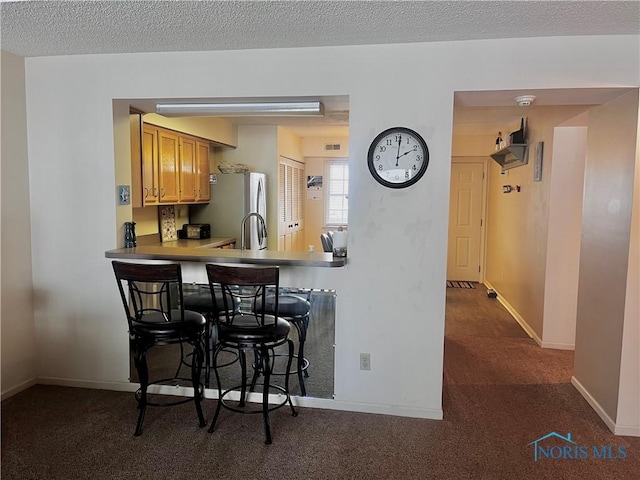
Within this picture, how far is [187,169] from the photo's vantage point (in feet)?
15.7

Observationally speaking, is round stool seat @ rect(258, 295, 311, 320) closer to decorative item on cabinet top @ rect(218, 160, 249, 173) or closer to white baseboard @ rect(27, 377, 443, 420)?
white baseboard @ rect(27, 377, 443, 420)

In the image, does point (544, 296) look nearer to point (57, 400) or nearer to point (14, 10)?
point (57, 400)

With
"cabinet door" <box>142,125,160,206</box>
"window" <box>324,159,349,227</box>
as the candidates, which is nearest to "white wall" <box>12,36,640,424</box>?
"cabinet door" <box>142,125,160,206</box>

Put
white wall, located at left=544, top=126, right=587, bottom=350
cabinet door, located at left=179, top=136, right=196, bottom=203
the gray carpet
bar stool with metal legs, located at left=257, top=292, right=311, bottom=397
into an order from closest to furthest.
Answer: the gray carpet
bar stool with metal legs, located at left=257, top=292, right=311, bottom=397
white wall, located at left=544, top=126, right=587, bottom=350
cabinet door, located at left=179, top=136, right=196, bottom=203

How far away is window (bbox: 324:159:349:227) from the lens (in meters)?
7.38

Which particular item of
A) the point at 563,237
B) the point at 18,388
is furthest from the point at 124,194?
the point at 563,237

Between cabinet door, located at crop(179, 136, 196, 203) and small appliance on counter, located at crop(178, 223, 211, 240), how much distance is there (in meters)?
0.33

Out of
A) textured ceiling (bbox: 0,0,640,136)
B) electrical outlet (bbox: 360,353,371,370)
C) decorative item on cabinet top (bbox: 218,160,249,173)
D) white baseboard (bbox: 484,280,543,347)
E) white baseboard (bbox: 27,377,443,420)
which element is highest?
textured ceiling (bbox: 0,0,640,136)

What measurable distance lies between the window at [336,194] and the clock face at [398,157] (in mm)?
4543

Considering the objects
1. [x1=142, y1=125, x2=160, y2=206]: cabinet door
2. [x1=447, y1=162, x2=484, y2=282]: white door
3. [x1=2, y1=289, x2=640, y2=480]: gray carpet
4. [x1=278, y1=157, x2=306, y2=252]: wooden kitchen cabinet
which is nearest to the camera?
[x1=2, y1=289, x2=640, y2=480]: gray carpet

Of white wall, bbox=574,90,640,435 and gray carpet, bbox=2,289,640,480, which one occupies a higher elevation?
white wall, bbox=574,90,640,435

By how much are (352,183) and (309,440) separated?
1.57 metres

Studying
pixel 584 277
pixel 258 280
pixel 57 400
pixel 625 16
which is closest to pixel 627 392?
pixel 584 277

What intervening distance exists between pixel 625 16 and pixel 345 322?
2.26m
